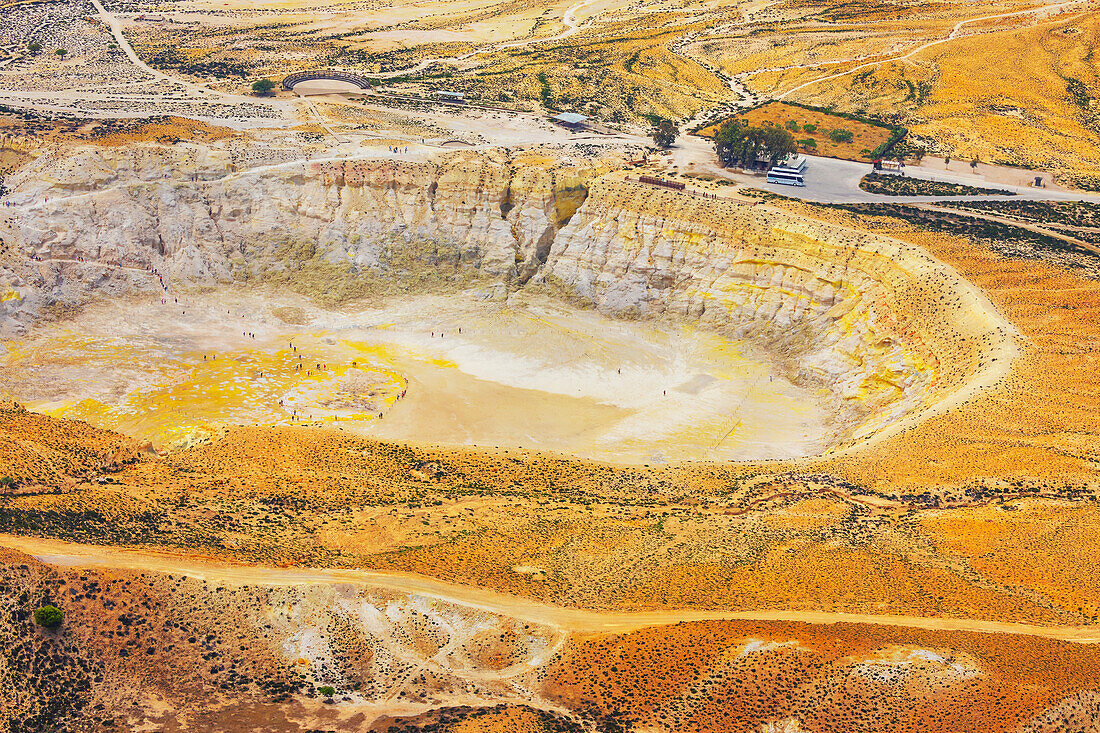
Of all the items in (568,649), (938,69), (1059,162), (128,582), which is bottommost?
(568,649)

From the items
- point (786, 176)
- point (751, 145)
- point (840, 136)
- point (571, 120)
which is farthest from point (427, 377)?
point (840, 136)

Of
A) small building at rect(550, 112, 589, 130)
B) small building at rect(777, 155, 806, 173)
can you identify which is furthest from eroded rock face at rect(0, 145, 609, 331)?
small building at rect(777, 155, 806, 173)

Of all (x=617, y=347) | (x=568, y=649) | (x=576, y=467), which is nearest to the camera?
(x=568, y=649)

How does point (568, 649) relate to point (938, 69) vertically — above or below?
below

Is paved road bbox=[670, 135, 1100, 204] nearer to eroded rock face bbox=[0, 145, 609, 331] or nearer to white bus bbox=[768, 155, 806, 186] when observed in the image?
white bus bbox=[768, 155, 806, 186]

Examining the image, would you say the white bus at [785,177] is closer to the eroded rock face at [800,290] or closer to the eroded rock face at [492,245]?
the eroded rock face at [800,290]

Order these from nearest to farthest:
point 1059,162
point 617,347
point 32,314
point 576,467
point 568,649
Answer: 1. point 568,649
2. point 576,467
3. point 32,314
4. point 617,347
5. point 1059,162

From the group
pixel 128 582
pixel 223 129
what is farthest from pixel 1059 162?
pixel 128 582

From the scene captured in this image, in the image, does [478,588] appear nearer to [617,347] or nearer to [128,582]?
[128,582]
